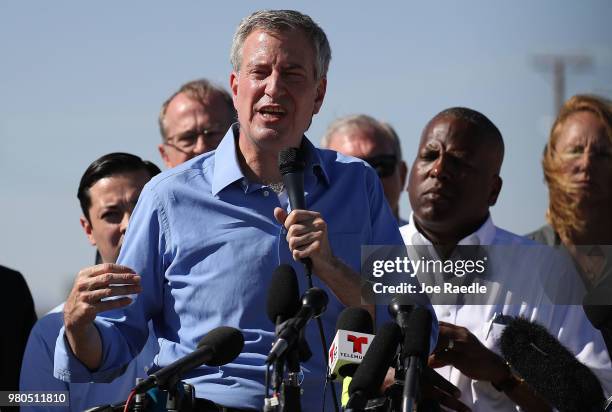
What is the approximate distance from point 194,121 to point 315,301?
4.05 metres

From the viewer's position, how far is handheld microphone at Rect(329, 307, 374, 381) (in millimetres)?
4207

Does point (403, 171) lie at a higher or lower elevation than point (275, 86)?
lower

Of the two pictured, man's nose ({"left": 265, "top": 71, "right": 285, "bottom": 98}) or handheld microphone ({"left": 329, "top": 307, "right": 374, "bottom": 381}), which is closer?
handheld microphone ({"left": 329, "top": 307, "right": 374, "bottom": 381})

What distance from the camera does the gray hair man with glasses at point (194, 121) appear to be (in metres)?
7.83

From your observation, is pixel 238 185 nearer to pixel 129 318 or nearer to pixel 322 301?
pixel 129 318

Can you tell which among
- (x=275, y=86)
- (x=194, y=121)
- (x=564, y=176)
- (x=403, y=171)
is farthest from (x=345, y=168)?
(x=403, y=171)

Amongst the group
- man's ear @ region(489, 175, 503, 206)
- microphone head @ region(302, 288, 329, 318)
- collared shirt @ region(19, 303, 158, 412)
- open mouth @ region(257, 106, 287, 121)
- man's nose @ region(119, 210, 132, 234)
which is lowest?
collared shirt @ region(19, 303, 158, 412)

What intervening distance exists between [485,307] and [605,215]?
1.23 m

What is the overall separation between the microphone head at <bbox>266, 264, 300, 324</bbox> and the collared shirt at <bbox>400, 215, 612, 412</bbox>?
212 centimetres

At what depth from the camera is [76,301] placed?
4.54 m

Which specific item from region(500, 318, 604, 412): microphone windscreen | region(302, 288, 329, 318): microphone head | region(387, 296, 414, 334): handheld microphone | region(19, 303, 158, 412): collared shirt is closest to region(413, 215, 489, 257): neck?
region(500, 318, 604, 412): microphone windscreen

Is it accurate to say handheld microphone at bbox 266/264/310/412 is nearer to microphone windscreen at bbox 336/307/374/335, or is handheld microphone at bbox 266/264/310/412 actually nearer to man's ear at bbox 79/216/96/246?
microphone windscreen at bbox 336/307/374/335

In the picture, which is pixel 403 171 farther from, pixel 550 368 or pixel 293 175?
pixel 293 175

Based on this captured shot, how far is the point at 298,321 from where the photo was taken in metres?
3.92
